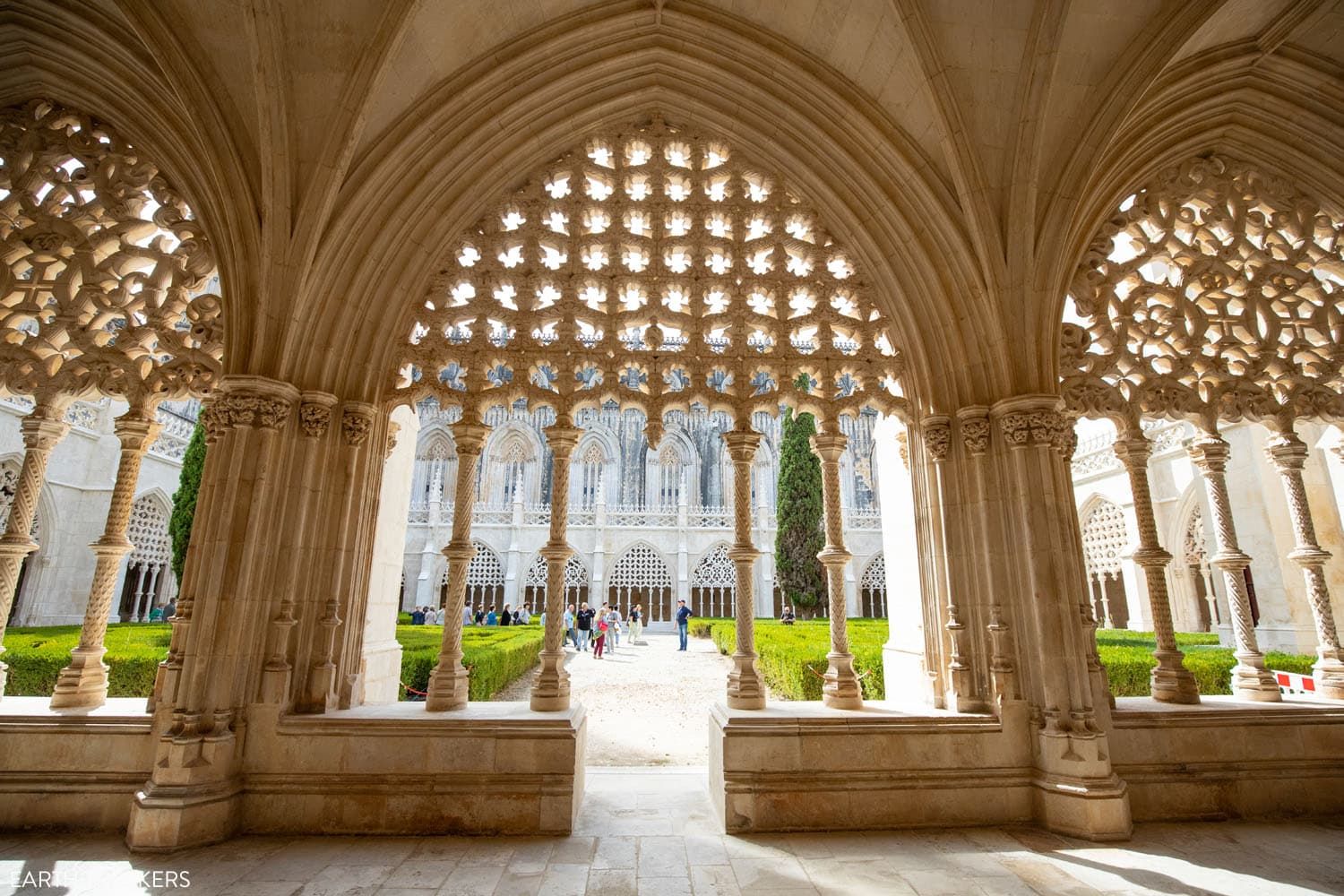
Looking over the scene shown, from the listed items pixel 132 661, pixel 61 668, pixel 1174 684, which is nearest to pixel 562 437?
pixel 132 661

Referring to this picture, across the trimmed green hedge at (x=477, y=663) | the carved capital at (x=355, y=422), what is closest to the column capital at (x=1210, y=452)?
the trimmed green hedge at (x=477, y=663)

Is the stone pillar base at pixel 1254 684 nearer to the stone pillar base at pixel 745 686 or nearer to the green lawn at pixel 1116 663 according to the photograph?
the green lawn at pixel 1116 663

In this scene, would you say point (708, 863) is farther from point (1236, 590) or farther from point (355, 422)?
point (1236, 590)

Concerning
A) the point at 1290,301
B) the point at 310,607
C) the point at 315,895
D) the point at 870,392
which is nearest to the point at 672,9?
the point at 870,392

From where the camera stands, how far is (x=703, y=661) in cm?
1417

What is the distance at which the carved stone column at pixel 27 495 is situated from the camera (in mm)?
4246

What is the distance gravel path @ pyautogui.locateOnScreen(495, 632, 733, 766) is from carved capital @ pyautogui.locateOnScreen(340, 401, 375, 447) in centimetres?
222

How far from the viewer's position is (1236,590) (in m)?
4.85

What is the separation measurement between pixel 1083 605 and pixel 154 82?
296 inches

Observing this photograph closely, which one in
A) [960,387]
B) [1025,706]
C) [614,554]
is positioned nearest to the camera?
[1025,706]

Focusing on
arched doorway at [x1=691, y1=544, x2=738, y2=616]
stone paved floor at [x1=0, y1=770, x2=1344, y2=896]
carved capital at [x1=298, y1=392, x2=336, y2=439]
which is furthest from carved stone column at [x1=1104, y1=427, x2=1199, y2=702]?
arched doorway at [x1=691, y1=544, x2=738, y2=616]

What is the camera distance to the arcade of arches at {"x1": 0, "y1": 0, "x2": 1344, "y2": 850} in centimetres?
391

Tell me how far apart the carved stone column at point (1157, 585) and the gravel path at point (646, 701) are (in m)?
3.64

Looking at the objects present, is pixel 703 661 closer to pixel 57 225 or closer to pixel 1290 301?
pixel 1290 301
